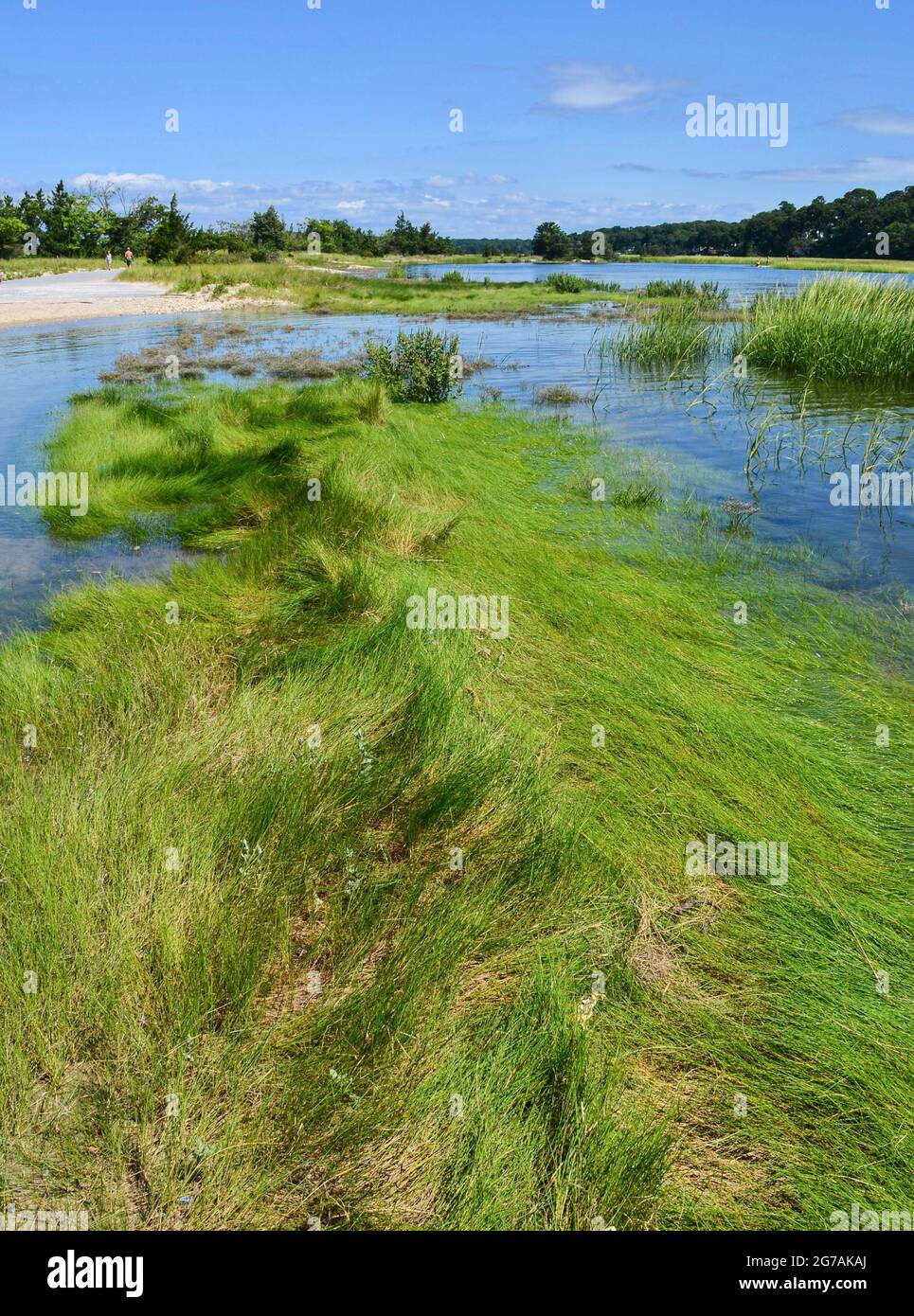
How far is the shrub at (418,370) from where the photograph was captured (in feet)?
52.4

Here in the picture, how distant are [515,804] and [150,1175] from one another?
2.13 m

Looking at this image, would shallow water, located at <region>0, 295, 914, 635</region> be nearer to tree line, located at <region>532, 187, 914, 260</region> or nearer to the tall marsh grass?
the tall marsh grass

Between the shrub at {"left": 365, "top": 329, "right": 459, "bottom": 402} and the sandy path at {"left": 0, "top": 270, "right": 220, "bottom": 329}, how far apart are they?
21.6 meters

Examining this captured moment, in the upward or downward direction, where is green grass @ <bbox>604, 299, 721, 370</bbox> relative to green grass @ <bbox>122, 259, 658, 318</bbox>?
downward

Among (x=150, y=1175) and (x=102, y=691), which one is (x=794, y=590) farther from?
(x=150, y=1175)

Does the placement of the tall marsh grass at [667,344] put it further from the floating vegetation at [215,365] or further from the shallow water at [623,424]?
the floating vegetation at [215,365]

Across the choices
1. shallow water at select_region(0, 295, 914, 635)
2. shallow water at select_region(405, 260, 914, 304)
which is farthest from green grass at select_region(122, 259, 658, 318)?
shallow water at select_region(0, 295, 914, 635)

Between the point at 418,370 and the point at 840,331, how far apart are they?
979 centimetres

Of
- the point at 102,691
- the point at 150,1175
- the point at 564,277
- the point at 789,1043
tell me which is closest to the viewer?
the point at 150,1175

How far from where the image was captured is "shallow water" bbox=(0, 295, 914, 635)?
8.28m

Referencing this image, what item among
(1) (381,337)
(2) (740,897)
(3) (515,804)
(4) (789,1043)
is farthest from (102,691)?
(1) (381,337)

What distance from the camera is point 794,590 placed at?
7520mm

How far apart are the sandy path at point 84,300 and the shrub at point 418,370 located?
21.6m

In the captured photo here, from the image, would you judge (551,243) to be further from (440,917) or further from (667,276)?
(440,917)
